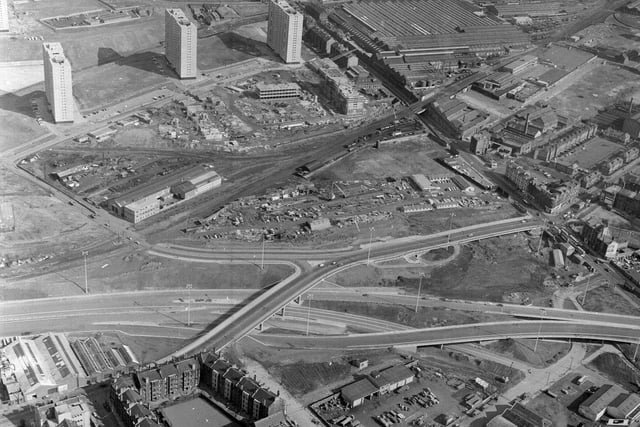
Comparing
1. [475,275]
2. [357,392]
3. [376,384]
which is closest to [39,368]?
[357,392]

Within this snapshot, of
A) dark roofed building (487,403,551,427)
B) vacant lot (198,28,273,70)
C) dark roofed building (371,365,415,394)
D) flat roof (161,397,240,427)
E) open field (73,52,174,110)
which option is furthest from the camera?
vacant lot (198,28,273,70)

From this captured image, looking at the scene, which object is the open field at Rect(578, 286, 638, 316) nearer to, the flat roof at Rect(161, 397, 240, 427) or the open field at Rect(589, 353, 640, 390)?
the open field at Rect(589, 353, 640, 390)

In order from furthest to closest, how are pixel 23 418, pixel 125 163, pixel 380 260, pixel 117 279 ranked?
pixel 125 163 < pixel 380 260 < pixel 117 279 < pixel 23 418

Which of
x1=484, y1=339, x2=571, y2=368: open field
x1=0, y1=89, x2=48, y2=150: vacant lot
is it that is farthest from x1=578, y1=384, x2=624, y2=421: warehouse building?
x1=0, y1=89, x2=48, y2=150: vacant lot

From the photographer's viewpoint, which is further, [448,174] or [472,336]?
[448,174]

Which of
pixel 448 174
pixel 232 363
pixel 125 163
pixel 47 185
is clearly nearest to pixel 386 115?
pixel 448 174

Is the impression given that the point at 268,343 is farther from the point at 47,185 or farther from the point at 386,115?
the point at 386,115
